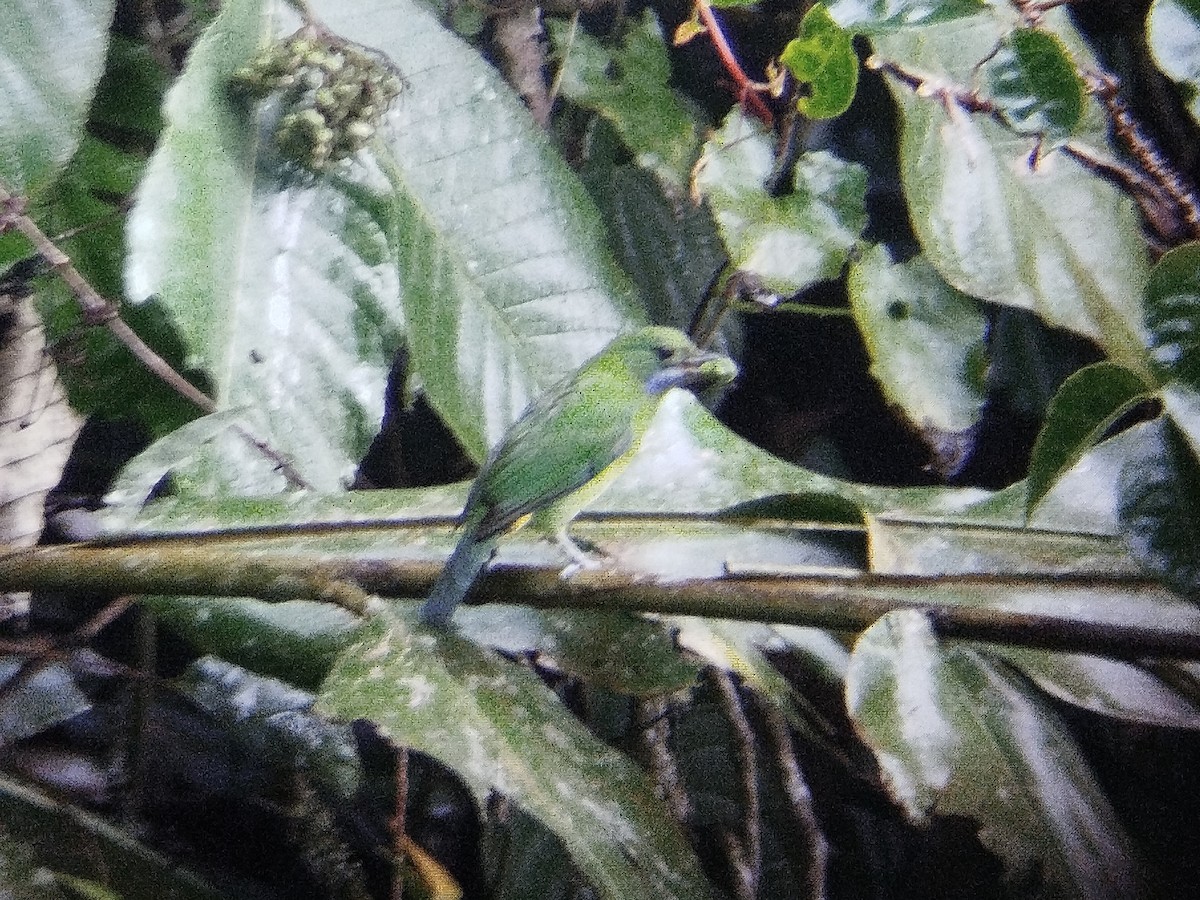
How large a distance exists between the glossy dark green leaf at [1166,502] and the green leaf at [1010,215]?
0.73 meters

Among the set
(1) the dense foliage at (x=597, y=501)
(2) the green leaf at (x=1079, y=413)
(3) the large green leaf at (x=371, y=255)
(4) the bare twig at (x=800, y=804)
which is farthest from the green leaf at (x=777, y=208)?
(2) the green leaf at (x=1079, y=413)

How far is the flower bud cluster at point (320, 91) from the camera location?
1371 mm

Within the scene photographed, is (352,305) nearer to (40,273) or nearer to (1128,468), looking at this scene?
(40,273)

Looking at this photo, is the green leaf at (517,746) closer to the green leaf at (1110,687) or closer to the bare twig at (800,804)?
the bare twig at (800,804)

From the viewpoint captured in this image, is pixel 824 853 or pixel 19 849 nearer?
pixel 19 849

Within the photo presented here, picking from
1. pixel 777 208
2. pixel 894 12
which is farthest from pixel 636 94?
pixel 894 12

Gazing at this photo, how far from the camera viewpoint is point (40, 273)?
5.02 ft

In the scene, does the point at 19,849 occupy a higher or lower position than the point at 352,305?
lower

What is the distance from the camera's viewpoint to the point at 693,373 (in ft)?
4.72

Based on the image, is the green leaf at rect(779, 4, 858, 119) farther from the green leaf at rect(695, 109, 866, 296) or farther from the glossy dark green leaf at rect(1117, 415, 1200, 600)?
the glossy dark green leaf at rect(1117, 415, 1200, 600)

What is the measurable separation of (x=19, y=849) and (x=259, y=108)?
95cm

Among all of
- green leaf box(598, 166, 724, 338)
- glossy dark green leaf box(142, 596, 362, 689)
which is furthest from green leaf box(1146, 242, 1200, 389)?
green leaf box(598, 166, 724, 338)

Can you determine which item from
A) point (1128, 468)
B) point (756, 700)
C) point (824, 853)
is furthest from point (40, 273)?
point (1128, 468)

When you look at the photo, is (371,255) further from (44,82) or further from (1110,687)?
(1110,687)
